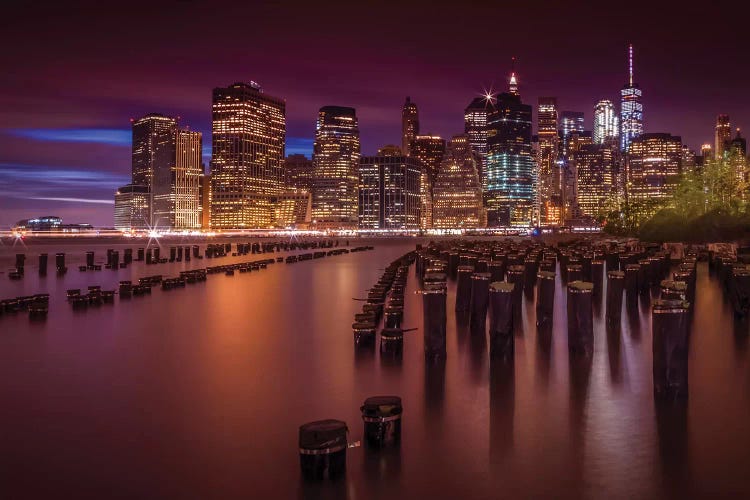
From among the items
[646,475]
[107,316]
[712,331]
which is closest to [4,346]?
[107,316]

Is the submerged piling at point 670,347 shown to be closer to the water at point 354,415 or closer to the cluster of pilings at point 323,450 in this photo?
the water at point 354,415

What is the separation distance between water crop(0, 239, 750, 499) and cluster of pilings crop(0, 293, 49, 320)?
3000mm

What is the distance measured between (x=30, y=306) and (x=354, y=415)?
48.9 feet

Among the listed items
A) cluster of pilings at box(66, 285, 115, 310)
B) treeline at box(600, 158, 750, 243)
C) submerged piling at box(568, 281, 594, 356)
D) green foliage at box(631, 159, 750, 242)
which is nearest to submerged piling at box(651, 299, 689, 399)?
submerged piling at box(568, 281, 594, 356)

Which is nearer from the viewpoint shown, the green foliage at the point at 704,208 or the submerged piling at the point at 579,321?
the submerged piling at the point at 579,321

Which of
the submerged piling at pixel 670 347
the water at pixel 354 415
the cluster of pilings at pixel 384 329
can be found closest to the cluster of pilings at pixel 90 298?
the water at pixel 354 415

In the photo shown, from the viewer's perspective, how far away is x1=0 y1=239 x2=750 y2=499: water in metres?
6.55

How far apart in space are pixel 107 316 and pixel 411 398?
13134mm

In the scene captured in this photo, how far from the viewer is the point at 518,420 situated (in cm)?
859

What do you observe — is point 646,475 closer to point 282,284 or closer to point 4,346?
point 4,346

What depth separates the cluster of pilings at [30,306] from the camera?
63.4 ft

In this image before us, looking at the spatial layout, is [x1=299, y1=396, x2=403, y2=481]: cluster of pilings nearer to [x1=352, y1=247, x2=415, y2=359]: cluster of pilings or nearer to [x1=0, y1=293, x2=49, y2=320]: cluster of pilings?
[x1=352, y1=247, x2=415, y2=359]: cluster of pilings

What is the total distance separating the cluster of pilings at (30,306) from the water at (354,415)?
3000 mm

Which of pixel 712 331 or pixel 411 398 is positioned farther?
pixel 712 331
